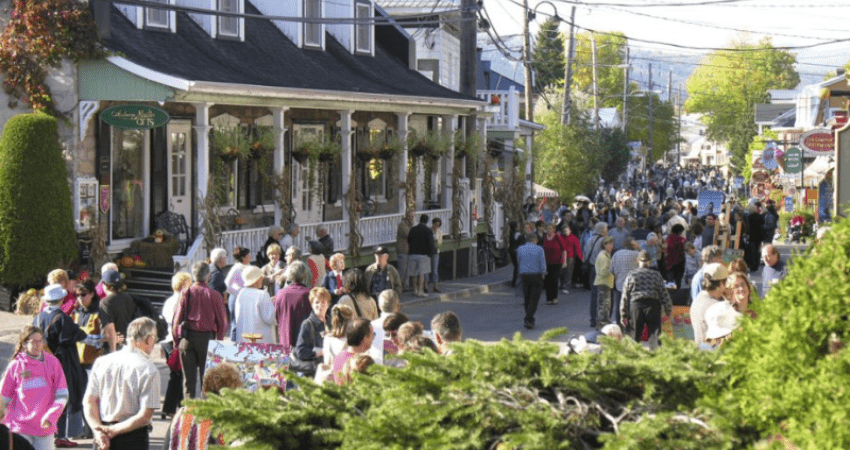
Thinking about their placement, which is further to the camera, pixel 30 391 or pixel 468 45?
pixel 468 45

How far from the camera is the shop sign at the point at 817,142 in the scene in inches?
1596

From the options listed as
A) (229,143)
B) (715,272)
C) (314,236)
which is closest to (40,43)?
(229,143)

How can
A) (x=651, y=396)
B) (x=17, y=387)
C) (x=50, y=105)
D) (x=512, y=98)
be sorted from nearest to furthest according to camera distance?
1. (x=651, y=396)
2. (x=17, y=387)
3. (x=50, y=105)
4. (x=512, y=98)

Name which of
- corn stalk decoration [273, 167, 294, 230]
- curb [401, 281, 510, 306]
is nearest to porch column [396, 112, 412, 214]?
curb [401, 281, 510, 306]

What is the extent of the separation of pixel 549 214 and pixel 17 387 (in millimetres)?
30194

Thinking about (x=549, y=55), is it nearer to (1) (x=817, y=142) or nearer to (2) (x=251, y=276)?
(1) (x=817, y=142)

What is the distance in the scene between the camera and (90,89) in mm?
21156

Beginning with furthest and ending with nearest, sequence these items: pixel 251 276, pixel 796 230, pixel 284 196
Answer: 1. pixel 796 230
2. pixel 284 196
3. pixel 251 276

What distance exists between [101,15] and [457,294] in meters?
9.57

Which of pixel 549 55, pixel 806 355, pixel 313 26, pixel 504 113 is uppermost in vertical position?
pixel 549 55

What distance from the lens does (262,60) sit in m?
27.6

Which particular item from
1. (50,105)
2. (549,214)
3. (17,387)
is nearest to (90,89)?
(50,105)

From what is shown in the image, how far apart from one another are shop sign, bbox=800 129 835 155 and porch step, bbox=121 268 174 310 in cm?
2421

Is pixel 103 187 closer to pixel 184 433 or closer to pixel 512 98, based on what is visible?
pixel 184 433
